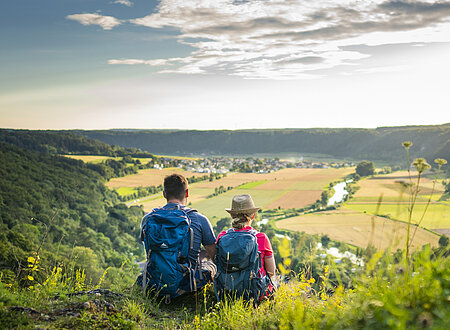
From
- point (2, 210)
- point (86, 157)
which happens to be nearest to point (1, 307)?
point (2, 210)

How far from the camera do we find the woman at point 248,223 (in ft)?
12.0

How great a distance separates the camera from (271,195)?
66.4m

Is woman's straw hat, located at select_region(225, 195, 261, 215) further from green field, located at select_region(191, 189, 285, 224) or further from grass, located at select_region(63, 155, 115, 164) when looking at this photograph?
grass, located at select_region(63, 155, 115, 164)

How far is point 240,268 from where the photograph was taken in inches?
136

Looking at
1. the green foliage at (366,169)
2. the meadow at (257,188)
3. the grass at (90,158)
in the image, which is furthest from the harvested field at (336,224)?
the grass at (90,158)

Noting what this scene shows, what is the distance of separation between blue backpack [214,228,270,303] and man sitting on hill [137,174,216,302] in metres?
0.42

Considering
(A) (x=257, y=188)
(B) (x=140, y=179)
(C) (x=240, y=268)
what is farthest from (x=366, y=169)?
(C) (x=240, y=268)

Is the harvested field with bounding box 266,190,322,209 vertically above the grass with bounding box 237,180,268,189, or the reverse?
the grass with bounding box 237,180,268,189

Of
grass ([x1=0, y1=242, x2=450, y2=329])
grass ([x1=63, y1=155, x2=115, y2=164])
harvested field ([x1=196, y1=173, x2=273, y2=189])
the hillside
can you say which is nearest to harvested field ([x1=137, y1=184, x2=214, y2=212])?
the hillside

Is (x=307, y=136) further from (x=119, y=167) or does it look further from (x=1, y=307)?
(x=1, y=307)

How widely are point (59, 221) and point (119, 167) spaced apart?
40499 millimetres

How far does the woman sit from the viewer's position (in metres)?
3.67

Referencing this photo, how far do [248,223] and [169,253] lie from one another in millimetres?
967

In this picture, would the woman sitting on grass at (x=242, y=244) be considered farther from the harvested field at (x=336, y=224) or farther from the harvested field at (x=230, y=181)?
the harvested field at (x=230, y=181)
